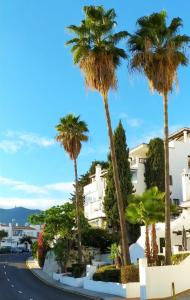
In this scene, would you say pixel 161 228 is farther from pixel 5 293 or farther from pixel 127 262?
pixel 5 293

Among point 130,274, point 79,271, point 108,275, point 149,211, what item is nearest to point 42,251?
point 79,271

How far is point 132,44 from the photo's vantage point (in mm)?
35781

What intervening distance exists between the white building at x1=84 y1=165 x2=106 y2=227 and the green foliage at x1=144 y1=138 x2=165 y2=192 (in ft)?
31.6

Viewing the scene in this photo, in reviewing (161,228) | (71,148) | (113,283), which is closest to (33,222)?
(71,148)

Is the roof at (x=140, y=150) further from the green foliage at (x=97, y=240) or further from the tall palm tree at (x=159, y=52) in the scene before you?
the tall palm tree at (x=159, y=52)

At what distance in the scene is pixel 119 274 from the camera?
38.8 metres

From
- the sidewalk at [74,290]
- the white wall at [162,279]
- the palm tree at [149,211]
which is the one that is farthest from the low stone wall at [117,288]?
the white wall at [162,279]

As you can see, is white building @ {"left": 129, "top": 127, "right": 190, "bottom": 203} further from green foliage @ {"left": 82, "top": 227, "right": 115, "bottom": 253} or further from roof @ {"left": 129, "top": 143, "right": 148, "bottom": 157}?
green foliage @ {"left": 82, "top": 227, "right": 115, "bottom": 253}

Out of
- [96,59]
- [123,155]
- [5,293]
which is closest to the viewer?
[96,59]

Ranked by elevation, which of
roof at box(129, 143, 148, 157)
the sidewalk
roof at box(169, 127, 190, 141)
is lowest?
the sidewalk

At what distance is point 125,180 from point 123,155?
3.03 meters

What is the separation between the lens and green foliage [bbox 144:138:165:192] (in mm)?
65188

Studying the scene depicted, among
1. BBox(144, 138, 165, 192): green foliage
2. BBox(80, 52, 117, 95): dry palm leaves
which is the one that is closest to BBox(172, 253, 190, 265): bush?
BBox(80, 52, 117, 95): dry palm leaves

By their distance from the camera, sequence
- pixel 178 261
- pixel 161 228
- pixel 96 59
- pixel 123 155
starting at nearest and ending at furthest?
pixel 178 261 → pixel 96 59 → pixel 161 228 → pixel 123 155
